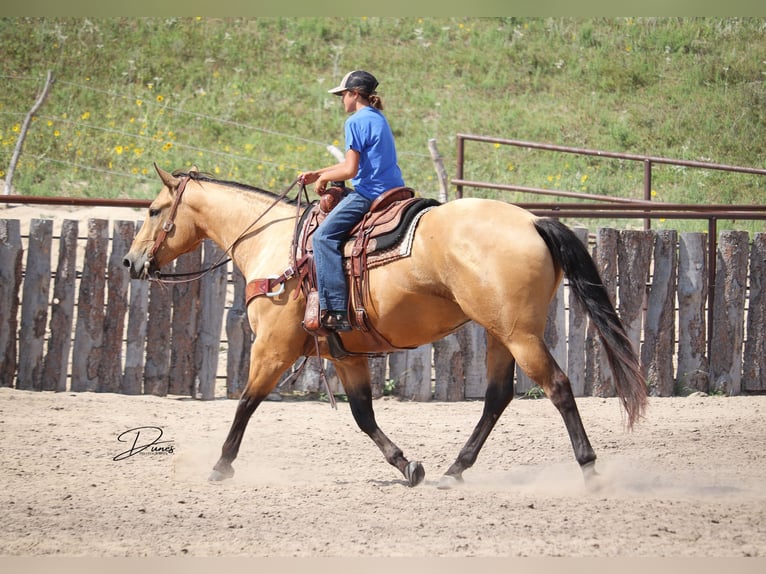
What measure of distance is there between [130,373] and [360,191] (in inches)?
142

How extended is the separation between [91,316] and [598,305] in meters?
4.82

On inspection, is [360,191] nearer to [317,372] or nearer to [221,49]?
[317,372]

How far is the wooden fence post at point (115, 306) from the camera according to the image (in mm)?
8508

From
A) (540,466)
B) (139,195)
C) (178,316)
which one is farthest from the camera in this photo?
(139,195)

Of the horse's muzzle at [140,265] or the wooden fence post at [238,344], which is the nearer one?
the horse's muzzle at [140,265]

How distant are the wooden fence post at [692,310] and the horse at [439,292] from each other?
3.19 meters

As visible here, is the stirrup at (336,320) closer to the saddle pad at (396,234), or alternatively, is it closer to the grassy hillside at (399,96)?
the saddle pad at (396,234)

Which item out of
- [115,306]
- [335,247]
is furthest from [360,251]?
[115,306]

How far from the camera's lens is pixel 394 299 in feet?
18.6

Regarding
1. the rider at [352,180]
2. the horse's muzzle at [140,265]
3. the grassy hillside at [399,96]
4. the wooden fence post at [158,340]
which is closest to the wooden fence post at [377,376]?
the wooden fence post at [158,340]

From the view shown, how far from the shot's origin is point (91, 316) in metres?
8.50

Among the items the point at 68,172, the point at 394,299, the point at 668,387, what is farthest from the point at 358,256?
the point at 68,172

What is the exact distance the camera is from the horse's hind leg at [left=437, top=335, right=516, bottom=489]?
5855 mm

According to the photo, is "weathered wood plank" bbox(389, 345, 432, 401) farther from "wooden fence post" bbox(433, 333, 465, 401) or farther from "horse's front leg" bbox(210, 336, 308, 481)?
"horse's front leg" bbox(210, 336, 308, 481)
